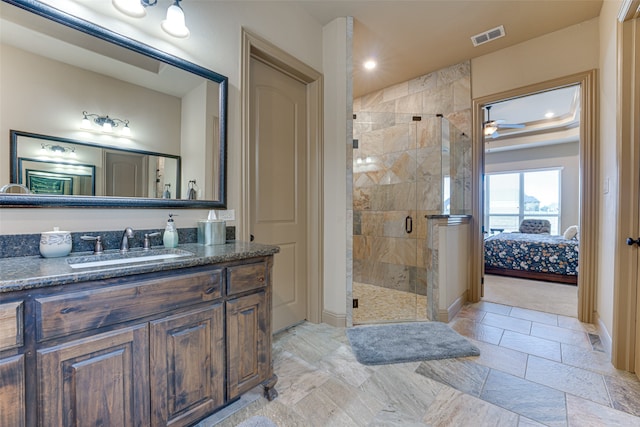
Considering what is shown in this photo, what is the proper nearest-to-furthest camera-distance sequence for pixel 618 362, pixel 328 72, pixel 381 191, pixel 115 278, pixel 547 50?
1. pixel 115 278
2. pixel 618 362
3. pixel 328 72
4. pixel 547 50
5. pixel 381 191

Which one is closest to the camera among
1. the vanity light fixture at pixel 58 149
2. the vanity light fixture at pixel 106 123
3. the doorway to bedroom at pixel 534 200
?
the vanity light fixture at pixel 58 149

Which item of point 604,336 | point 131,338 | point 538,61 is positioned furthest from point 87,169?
point 538,61

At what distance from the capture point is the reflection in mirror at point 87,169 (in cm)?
125

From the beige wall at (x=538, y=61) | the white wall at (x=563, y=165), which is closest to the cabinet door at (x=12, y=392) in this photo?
the beige wall at (x=538, y=61)

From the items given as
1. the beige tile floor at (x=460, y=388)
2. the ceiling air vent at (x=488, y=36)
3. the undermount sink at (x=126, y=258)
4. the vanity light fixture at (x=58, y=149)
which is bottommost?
the beige tile floor at (x=460, y=388)

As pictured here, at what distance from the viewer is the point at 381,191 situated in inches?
149

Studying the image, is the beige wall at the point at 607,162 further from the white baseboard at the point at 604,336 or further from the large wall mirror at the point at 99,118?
the large wall mirror at the point at 99,118

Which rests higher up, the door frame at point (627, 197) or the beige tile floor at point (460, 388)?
the door frame at point (627, 197)

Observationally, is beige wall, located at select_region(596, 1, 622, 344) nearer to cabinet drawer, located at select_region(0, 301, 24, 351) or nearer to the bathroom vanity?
the bathroom vanity

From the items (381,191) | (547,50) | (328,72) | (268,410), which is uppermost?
(547,50)

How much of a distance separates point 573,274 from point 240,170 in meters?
4.91

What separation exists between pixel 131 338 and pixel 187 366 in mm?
301

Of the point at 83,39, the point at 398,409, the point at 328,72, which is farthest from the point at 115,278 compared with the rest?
the point at 328,72

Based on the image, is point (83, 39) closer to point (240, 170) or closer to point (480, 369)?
point (240, 170)
